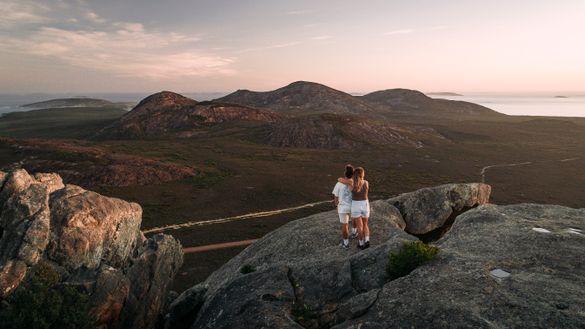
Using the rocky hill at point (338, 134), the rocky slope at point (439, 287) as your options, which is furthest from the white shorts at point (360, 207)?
the rocky hill at point (338, 134)

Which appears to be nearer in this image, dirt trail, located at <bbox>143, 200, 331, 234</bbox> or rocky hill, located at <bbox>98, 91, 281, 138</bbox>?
dirt trail, located at <bbox>143, 200, 331, 234</bbox>

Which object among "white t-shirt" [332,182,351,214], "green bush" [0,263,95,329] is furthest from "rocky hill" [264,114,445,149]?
"green bush" [0,263,95,329]

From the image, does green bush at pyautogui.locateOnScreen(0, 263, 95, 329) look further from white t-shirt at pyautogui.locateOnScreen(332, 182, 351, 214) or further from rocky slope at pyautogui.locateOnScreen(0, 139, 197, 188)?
rocky slope at pyautogui.locateOnScreen(0, 139, 197, 188)

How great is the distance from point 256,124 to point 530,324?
551 ft

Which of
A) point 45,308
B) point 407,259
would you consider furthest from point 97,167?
point 407,259

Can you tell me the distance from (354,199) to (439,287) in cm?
680

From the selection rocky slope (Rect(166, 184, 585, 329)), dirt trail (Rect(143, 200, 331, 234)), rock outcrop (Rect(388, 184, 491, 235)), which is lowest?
dirt trail (Rect(143, 200, 331, 234))

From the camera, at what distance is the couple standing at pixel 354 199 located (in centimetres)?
2000

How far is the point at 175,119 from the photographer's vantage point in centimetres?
17425

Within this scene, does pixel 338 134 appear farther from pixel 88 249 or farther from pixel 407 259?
pixel 407 259

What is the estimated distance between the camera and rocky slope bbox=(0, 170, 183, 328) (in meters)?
18.2

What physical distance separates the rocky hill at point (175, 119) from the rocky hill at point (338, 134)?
3537cm

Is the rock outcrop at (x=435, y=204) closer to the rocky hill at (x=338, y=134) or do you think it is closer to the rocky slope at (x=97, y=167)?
the rocky slope at (x=97, y=167)

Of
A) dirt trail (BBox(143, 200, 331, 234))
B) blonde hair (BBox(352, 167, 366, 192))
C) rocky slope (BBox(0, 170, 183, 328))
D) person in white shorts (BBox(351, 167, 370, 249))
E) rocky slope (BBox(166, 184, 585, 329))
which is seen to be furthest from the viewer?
dirt trail (BBox(143, 200, 331, 234))
